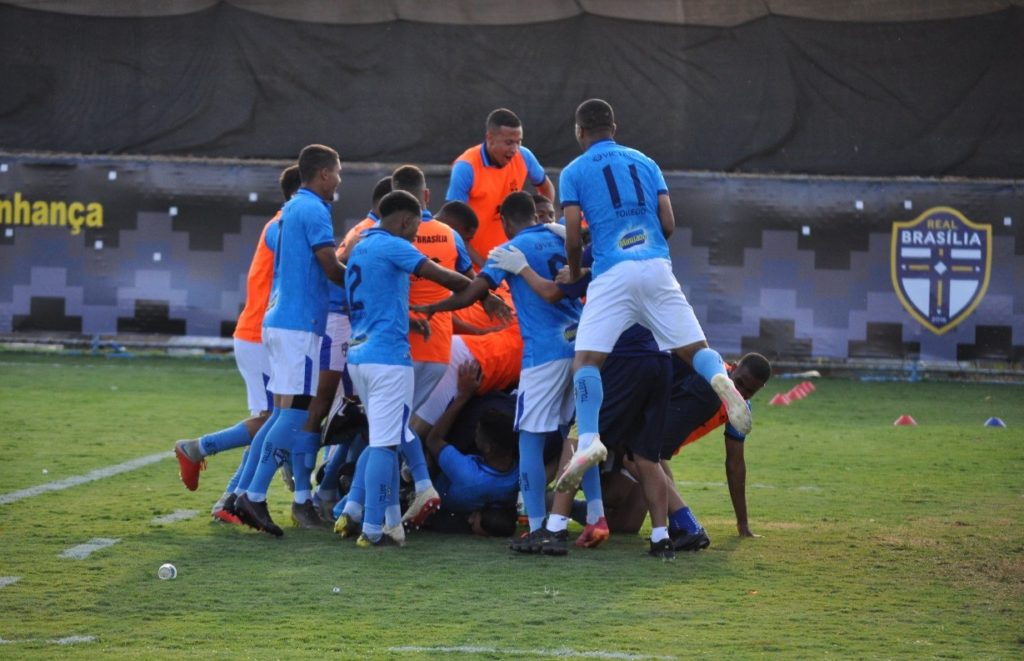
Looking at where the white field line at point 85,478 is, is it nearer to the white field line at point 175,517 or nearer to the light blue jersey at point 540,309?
the white field line at point 175,517

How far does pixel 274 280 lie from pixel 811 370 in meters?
10.4

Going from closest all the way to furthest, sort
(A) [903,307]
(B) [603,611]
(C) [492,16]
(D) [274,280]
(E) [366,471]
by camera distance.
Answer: (B) [603,611], (E) [366,471], (D) [274,280], (A) [903,307], (C) [492,16]

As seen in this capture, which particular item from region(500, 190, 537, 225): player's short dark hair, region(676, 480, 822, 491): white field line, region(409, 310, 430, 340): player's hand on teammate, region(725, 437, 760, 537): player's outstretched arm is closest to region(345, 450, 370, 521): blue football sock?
region(409, 310, 430, 340): player's hand on teammate

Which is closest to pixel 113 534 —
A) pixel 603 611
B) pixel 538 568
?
pixel 538 568

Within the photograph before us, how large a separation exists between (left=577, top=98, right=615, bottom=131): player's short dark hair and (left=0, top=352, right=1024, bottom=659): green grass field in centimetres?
224

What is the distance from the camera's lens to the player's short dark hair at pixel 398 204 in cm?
761

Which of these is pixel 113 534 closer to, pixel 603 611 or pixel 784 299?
pixel 603 611

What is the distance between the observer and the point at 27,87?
1825 centimetres

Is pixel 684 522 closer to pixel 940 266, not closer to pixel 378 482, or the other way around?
pixel 378 482

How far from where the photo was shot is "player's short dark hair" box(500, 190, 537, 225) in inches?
312

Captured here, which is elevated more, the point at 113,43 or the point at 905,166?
the point at 113,43

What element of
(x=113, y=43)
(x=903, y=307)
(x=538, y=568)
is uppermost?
(x=113, y=43)

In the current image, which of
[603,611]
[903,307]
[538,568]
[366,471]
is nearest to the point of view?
[603,611]

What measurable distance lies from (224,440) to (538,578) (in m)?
2.63
